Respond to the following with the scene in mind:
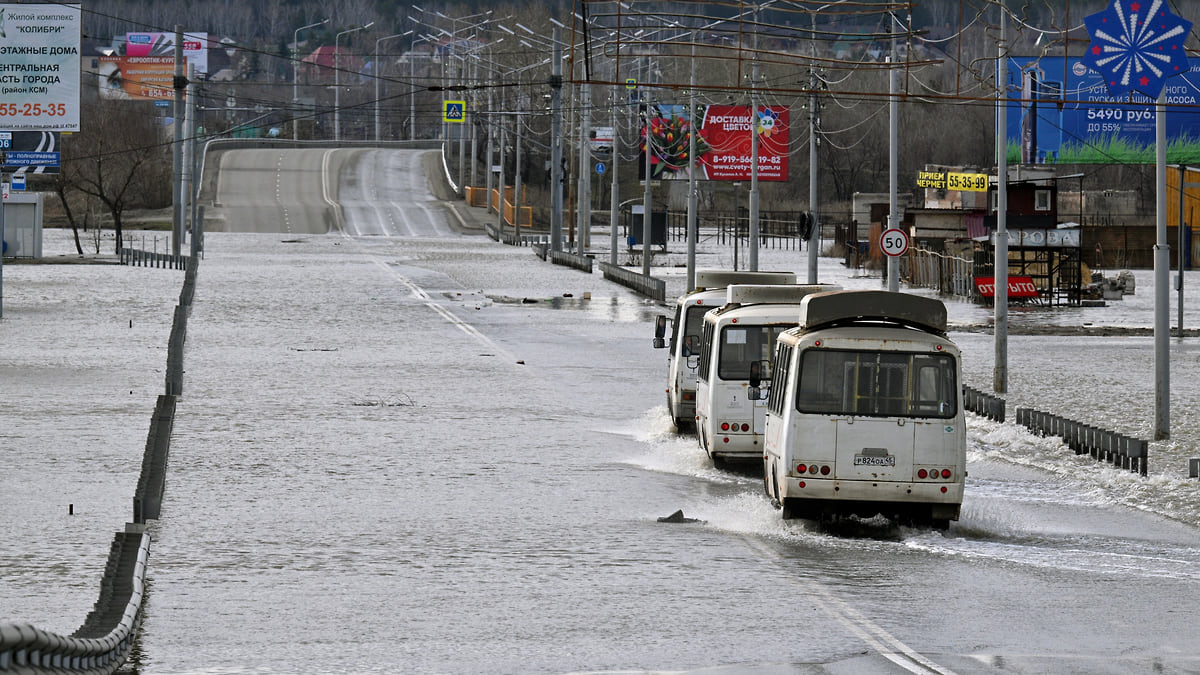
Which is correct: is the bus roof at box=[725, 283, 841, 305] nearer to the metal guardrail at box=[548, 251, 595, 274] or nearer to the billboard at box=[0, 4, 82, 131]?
the billboard at box=[0, 4, 82, 131]

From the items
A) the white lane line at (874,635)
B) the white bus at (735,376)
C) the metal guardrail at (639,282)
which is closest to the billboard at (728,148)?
the metal guardrail at (639,282)

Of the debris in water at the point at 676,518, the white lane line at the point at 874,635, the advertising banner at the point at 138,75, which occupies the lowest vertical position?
the white lane line at the point at 874,635

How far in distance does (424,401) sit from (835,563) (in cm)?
1362

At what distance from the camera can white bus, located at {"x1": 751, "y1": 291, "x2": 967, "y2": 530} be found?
16281 millimetres

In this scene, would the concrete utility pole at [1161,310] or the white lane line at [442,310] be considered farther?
the white lane line at [442,310]

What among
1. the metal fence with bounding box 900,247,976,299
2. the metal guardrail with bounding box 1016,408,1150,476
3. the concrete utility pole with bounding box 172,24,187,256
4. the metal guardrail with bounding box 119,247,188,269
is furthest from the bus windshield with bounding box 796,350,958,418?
the metal guardrail with bounding box 119,247,188,269

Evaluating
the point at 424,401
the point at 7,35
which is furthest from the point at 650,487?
the point at 7,35

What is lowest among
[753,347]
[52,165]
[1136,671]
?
[1136,671]

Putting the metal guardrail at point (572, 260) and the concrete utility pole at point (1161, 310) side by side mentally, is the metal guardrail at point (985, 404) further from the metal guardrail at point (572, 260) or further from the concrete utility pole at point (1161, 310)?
the metal guardrail at point (572, 260)

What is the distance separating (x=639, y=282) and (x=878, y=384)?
1572 inches

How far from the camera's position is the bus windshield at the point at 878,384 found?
1642 cm

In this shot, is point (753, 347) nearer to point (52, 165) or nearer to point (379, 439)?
point (379, 439)

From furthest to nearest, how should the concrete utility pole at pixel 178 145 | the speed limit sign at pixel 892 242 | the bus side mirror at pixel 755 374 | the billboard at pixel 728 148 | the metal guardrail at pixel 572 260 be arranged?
1. the billboard at pixel 728 148
2. the metal guardrail at pixel 572 260
3. the concrete utility pole at pixel 178 145
4. the speed limit sign at pixel 892 242
5. the bus side mirror at pixel 755 374

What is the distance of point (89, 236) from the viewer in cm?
9056
